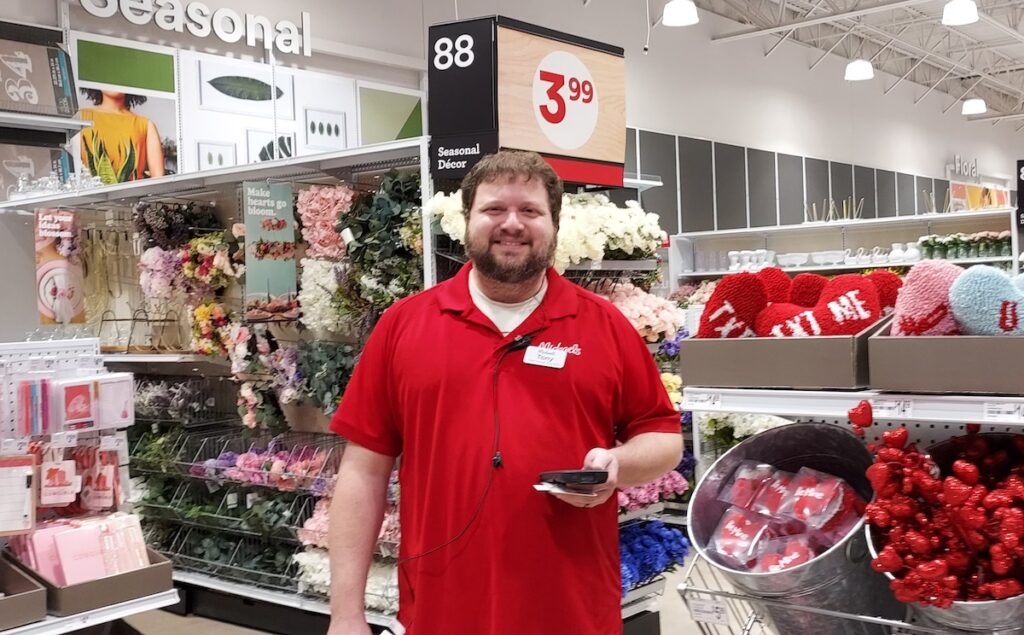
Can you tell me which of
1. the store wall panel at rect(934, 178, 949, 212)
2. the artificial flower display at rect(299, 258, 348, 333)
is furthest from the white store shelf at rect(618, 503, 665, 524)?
the store wall panel at rect(934, 178, 949, 212)

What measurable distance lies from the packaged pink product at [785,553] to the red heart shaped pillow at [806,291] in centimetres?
63

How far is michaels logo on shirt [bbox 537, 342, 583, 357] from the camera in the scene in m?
2.13

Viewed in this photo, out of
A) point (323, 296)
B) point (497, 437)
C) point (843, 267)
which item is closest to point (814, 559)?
point (497, 437)

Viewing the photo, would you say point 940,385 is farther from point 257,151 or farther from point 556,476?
point 257,151

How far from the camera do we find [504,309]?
2193mm

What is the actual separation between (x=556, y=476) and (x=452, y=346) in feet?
1.35

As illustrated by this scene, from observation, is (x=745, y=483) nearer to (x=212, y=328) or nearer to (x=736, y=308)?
(x=736, y=308)

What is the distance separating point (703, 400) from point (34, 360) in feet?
7.73

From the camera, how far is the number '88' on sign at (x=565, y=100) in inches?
153

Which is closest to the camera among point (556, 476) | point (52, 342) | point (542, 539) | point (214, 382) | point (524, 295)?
point (556, 476)

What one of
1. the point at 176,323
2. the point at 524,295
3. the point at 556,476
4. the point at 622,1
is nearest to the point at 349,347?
the point at 176,323

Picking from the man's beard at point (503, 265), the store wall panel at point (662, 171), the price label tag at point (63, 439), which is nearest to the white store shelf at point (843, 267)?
the store wall panel at point (662, 171)

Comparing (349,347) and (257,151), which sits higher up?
(257,151)

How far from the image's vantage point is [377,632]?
4297mm
